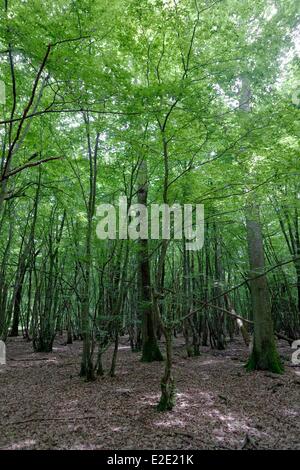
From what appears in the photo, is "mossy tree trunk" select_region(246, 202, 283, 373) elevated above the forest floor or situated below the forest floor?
above

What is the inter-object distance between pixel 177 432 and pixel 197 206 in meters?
3.75

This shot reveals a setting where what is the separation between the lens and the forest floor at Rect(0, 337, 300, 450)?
364 cm

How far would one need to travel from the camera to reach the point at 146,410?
4.62 m

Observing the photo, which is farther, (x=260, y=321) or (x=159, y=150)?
(x=260, y=321)

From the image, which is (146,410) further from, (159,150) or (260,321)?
(159,150)

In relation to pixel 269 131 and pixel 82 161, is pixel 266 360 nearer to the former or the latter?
pixel 269 131

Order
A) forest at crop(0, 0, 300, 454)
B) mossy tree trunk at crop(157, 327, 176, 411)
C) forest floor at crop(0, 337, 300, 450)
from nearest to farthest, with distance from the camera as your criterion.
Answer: forest floor at crop(0, 337, 300, 450), forest at crop(0, 0, 300, 454), mossy tree trunk at crop(157, 327, 176, 411)

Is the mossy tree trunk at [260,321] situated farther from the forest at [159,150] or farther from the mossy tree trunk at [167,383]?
the mossy tree trunk at [167,383]

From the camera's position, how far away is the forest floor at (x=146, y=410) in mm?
3643

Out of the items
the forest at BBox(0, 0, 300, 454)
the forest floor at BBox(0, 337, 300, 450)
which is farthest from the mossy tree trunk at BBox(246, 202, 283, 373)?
the forest floor at BBox(0, 337, 300, 450)

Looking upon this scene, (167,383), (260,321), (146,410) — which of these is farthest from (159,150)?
(260,321)

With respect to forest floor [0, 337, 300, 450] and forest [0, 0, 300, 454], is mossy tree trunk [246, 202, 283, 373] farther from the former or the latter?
forest floor [0, 337, 300, 450]

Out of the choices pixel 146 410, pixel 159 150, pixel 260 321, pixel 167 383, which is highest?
pixel 159 150

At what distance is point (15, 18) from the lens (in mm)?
3695
